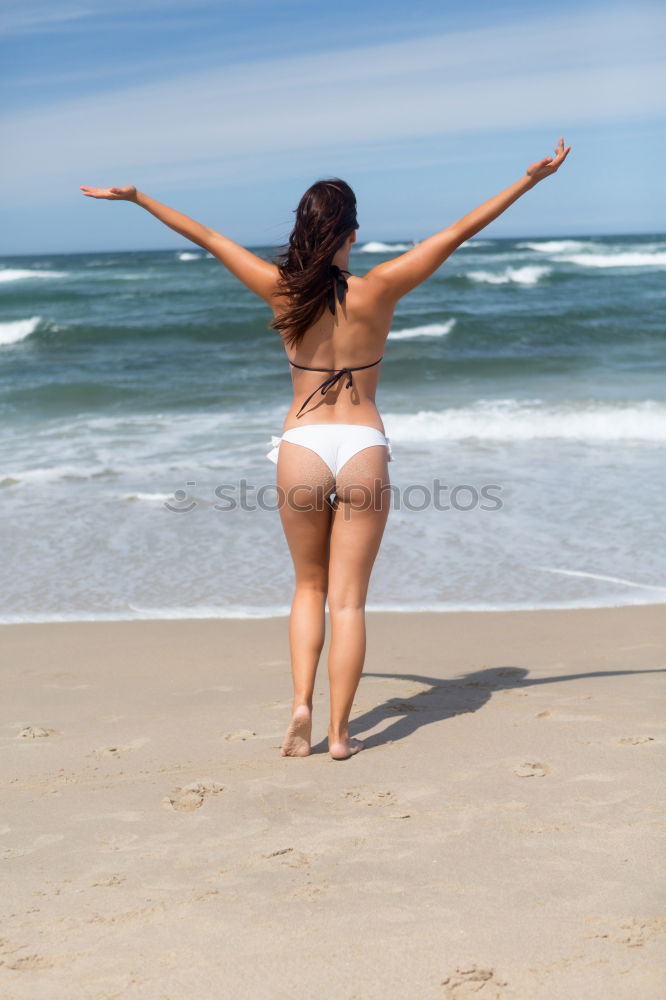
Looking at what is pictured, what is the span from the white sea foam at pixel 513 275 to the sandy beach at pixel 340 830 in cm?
2730

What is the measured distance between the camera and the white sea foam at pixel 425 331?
2019 centimetres

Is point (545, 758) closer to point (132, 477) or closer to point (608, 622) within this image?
point (608, 622)

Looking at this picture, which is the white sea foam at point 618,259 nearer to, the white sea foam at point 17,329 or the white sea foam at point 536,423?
the white sea foam at point 17,329

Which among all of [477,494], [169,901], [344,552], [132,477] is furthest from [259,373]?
[169,901]

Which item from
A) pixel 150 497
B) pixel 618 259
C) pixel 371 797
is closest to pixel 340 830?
pixel 371 797

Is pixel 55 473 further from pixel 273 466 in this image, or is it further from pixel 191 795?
pixel 191 795

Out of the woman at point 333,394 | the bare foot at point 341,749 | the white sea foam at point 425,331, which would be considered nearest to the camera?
the woman at point 333,394

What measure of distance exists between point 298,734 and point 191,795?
1.46 feet

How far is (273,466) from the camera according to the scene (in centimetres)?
893

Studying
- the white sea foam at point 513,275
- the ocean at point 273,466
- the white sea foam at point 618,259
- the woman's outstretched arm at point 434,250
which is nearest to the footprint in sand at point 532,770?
the woman's outstretched arm at point 434,250

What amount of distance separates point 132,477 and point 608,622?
493cm

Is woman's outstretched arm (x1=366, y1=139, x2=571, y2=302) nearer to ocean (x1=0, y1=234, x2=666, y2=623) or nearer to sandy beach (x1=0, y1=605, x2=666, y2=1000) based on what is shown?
ocean (x1=0, y1=234, x2=666, y2=623)

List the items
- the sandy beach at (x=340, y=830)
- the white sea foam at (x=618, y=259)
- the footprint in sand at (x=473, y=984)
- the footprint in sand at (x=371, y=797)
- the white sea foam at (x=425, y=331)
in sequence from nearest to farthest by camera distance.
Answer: the footprint in sand at (x=473, y=984) < the sandy beach at (x=340, y=830) < the footprint in sand at (x=371, y=797) < the white sea foam at (x=425, y=331) < the white sea foam at (x=618, y=259)

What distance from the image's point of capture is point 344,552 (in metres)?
3.34
